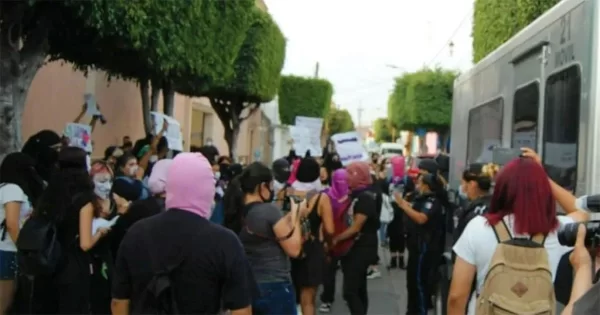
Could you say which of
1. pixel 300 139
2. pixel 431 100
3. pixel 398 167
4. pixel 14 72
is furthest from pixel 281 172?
pixel 431 100

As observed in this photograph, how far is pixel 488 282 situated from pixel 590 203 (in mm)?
1201

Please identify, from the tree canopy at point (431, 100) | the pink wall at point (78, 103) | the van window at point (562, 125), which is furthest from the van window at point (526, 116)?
the tree canopy at point (431, 100)

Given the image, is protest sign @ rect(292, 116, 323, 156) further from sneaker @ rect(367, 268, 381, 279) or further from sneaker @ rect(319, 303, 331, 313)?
sneaker @ rect(319, 303, 331, 313)

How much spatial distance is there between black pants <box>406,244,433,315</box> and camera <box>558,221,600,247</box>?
18.6 ft

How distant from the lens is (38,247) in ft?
18.2

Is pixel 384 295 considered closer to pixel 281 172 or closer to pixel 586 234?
pixel 281 172

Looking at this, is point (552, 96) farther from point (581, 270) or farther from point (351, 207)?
point (581, 270)

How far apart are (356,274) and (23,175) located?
3351 mm

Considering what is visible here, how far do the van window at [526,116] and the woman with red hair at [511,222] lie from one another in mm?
2312

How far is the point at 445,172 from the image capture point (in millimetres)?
14414

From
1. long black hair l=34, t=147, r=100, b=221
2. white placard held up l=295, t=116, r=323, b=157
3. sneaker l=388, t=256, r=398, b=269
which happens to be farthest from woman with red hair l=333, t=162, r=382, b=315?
white placard held up l=295, t=116, r=323, b=157

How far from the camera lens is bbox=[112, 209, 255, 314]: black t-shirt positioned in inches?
146

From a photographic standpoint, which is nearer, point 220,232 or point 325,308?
point 220,232

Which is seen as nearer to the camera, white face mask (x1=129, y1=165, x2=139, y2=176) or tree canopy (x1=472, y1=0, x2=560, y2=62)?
white face mask (x1=129, y1=165, x2=139, y2=176)
